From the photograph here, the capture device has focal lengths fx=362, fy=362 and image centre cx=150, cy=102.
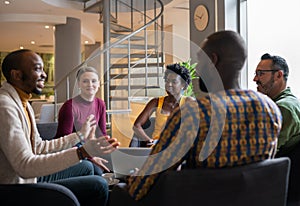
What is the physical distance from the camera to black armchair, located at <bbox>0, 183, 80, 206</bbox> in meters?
1.58

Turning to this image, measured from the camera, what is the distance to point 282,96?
2.38 meters

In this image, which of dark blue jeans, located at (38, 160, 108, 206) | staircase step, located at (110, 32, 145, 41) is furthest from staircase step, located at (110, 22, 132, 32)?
dark blue jeans, located at (38, 160, 108, 206)

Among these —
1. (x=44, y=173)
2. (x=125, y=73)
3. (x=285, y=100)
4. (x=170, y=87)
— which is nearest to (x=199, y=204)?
(x=44, y=173)

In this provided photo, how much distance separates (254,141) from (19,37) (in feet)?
40.9

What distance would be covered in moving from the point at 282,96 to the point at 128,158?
110cm

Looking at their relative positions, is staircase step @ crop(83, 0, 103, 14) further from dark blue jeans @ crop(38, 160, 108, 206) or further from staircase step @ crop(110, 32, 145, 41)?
dark blue jeans @ crop(38, 160, 108, 206)

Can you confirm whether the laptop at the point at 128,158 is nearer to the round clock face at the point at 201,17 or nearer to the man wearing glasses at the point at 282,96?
the man wearing glasses at the point at 282,96

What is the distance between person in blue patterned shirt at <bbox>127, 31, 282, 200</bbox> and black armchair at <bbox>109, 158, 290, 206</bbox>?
6 centimetres

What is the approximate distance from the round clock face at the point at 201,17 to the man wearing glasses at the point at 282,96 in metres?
2.84

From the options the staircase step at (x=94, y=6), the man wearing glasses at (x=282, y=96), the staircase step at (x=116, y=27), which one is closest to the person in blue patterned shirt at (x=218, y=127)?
the man wearing glasses at (x=282, y=96)

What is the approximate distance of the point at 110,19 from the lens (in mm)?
7102

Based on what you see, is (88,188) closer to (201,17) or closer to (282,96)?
(282,96)

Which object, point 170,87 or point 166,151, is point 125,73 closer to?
point 170,87

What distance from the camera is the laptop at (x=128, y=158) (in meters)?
2.35
